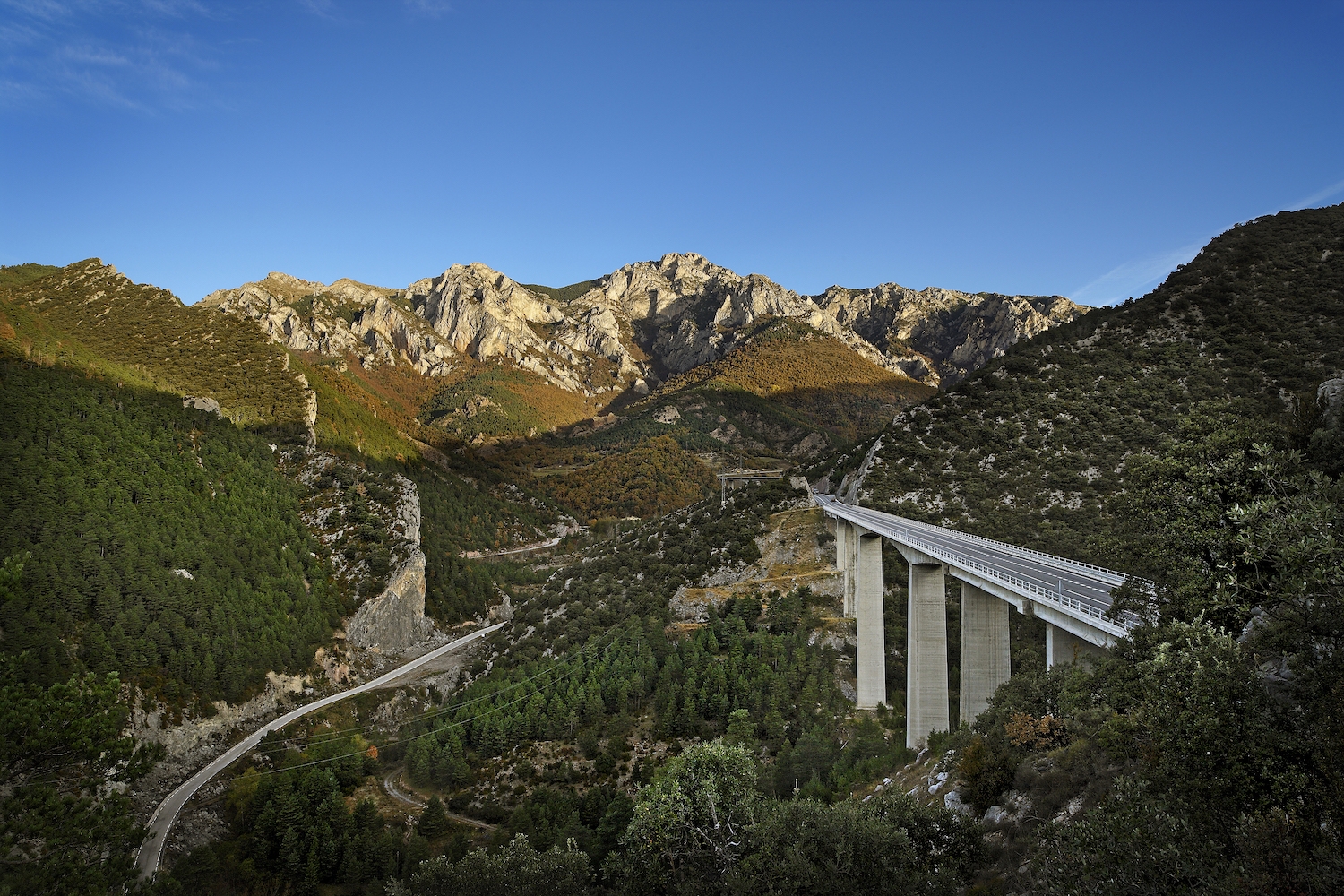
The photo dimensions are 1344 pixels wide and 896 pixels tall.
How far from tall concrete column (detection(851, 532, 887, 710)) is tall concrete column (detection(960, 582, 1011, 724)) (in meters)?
15.7

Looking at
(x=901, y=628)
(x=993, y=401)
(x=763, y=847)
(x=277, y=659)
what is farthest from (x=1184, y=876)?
(x=277, y=659)

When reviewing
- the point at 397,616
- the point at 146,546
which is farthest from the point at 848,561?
the point at 146,546

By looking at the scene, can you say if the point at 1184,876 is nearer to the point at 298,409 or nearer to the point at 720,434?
the point at 298,409

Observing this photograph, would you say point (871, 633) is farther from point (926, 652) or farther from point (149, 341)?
point (149, 341)

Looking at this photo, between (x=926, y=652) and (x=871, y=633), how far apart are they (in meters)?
11.1

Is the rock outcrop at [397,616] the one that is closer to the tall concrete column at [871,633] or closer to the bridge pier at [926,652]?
the tall concrete column at [871,633]

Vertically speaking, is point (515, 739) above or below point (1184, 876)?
below

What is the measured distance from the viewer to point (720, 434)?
178 m

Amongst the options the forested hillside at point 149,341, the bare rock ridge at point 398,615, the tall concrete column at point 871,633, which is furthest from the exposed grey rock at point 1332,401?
the forested hillside at point 149,341

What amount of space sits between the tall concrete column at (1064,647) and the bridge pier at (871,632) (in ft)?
75.1

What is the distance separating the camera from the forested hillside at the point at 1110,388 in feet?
164

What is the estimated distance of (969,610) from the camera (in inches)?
1072

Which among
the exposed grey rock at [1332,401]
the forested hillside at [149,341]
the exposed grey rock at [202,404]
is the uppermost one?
the forested hillside at [149,341]

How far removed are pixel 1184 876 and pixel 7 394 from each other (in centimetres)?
9312
